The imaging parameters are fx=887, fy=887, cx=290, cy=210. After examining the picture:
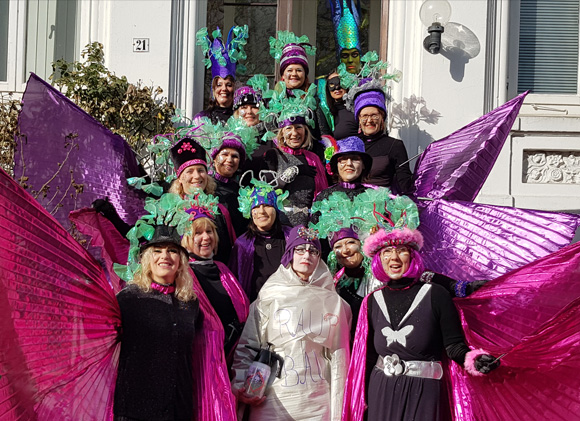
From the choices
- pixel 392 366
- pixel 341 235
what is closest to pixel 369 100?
pixel 341 235

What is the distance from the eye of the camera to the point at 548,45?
29.4 ft

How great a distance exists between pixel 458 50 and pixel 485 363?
14.3ft

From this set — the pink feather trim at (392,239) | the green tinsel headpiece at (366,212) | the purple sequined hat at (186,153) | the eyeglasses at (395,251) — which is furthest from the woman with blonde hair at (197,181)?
the eyeglasses at (395,251)

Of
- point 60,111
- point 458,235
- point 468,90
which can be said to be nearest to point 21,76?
point 60,111

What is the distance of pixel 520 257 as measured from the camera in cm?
574

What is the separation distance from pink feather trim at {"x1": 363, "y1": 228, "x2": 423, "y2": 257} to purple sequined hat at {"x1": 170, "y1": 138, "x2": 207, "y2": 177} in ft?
Result: 5.35

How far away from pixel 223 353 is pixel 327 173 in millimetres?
2326

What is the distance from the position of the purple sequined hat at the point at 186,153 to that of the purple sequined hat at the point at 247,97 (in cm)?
93

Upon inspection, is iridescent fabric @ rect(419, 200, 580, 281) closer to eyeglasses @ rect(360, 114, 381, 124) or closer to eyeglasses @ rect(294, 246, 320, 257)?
eyeglasses @ rect(294, 246, 320, 257)

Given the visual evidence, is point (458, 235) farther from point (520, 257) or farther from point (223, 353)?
point (223, 353)

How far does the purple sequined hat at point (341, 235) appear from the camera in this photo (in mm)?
5758

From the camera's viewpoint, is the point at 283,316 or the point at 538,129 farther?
the point at 538,129

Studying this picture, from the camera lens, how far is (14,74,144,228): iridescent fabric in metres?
6.40

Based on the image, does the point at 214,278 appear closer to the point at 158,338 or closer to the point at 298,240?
the point at 298,240
